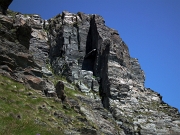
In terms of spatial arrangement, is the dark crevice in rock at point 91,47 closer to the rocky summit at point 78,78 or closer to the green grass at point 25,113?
the rocky summit at point 78,78

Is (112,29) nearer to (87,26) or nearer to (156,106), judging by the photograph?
(87,26)

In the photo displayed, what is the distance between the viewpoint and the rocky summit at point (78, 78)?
32.3 metres

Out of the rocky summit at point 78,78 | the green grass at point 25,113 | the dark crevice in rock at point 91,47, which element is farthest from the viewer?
the dark crevice in rock at point 91,47

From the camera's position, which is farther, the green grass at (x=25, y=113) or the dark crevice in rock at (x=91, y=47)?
the dark crevice in rock at (x=91, y=47)

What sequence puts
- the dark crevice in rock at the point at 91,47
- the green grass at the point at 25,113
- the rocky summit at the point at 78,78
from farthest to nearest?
the dark crevice in rock at the point at 91,47 → the rocky summit at the point at 78,78 → the green grass at the point at 25,113

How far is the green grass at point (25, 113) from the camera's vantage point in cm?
1850

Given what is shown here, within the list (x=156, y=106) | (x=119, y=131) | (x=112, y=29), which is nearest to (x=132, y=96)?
(x=156, y=106)

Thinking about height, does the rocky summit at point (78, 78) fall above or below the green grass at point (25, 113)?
above

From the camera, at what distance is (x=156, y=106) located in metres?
72.9

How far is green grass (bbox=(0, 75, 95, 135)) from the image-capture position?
18.5 meters

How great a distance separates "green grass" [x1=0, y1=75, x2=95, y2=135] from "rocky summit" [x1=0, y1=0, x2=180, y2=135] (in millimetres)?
143

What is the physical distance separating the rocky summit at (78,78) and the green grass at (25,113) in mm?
143

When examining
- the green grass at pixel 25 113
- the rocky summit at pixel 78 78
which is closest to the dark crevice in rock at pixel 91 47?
the rocky summit at pixel 78 78

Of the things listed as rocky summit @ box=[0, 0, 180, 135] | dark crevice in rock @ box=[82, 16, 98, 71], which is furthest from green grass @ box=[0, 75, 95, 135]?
dark crevice in rock @ box=[82, 16, 98, 71]
